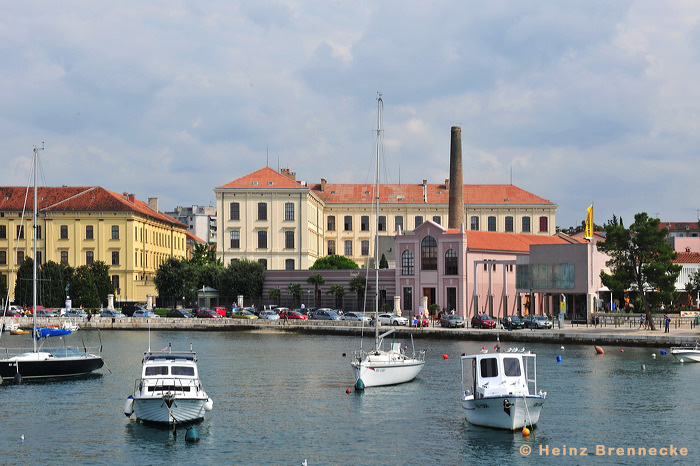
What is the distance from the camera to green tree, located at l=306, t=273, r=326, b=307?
110 metres

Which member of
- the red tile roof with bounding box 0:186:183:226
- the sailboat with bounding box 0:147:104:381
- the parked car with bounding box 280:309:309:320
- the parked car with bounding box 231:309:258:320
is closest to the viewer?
the sailboat with bounding box 0:147:104:381

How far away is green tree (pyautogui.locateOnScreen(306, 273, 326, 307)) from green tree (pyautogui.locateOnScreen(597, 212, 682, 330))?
38.7 m

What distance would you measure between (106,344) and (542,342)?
35.3 m

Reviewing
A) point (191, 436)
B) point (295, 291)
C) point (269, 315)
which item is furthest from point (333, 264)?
point (191, 436)

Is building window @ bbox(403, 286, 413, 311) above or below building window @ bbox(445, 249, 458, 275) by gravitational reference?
below

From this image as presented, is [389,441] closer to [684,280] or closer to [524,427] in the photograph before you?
[524,427]

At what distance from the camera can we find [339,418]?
40156 millimetres

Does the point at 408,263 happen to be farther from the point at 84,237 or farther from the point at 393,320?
the point at 84,237

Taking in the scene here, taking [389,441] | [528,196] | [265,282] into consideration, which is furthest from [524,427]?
[528,196]

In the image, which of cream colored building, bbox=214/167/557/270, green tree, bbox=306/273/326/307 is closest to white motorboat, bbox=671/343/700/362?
green tree, bbox=306/273/326/307

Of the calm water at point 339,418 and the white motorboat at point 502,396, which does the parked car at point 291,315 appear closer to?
the calm water at point 339,418

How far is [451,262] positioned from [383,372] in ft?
165

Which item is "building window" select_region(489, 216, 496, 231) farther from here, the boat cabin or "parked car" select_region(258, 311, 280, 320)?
the boat cabin

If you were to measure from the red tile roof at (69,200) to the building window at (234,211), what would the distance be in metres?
11.4
